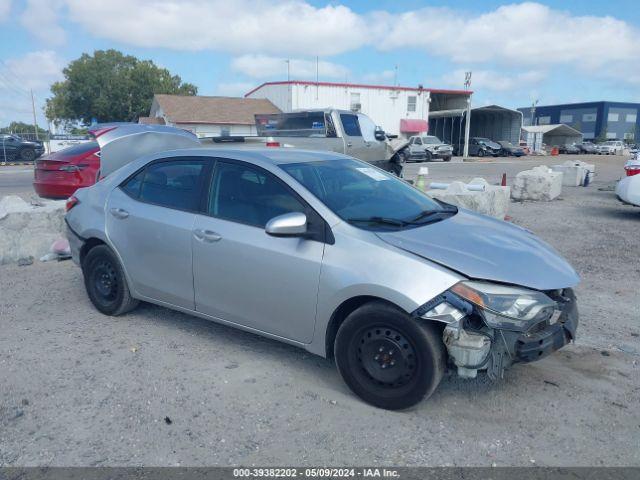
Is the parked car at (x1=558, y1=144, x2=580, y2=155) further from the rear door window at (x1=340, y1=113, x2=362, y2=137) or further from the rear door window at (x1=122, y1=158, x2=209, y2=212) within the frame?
the rear door window at (x1=122, y1=158, x2=209, y2=212)

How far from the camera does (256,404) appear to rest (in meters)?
3.48

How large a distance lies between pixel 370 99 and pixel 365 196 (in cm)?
3971

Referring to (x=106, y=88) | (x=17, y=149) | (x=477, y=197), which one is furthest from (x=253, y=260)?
(x=106, y=88)

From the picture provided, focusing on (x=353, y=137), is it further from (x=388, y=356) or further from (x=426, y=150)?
(x=426, y=150)

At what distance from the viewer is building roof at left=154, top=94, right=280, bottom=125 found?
40844 mm

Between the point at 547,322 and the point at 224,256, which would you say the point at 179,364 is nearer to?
the point at 224,256

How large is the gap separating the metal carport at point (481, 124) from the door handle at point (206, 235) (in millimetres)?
44500

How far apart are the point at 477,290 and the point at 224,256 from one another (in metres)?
1.84

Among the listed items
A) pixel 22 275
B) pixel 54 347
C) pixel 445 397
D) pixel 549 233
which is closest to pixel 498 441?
pixel 445 397

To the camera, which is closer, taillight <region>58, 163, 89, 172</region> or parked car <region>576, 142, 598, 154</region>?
taillight <region>58, 163, 89, 172</region>

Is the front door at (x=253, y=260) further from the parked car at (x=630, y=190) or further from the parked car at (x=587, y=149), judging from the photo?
the parked car at (x=587, y=149)

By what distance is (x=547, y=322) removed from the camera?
3.29 meters

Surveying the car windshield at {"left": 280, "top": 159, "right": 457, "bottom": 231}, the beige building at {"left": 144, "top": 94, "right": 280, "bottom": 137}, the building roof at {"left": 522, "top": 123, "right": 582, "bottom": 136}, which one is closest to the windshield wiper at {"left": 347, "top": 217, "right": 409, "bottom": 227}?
the car windshield at {"left": 280, "top": 159, "right": 457, "bottom": 231}

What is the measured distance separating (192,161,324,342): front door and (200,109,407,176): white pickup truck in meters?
8.68
